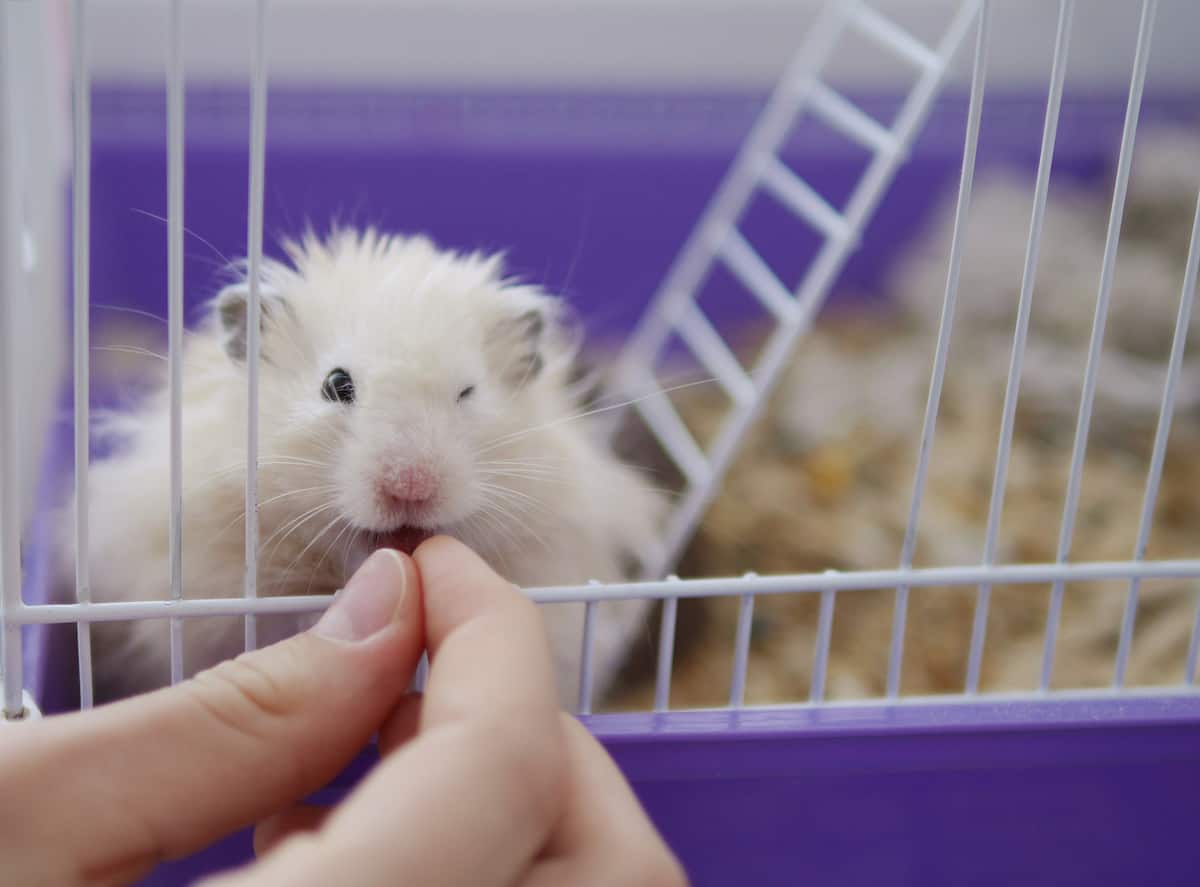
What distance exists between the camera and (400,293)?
1.14 meters

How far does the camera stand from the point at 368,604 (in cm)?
88

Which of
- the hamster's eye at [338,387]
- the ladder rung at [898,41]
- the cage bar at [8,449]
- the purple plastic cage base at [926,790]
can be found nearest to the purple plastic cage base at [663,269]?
the purple plastic cage base at [926,790]

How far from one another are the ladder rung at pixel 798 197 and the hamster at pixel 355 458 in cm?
66

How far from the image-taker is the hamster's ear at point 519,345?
1237mm

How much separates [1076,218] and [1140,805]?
180 cm

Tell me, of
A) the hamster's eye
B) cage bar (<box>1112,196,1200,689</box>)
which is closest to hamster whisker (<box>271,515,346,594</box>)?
the hamster's eye

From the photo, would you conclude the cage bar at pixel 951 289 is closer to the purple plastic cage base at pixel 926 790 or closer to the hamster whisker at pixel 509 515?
the purple plastic cage base at pixel 926 790

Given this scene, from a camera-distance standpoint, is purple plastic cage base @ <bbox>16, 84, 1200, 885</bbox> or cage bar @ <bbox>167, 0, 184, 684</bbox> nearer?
cage bar @ <bbox>167, 0, 184, 684</bbox>

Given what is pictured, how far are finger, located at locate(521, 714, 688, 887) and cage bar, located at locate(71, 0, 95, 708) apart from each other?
43cm

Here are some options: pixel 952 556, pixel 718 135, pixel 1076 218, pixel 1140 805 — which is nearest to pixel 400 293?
pixel 1140 805

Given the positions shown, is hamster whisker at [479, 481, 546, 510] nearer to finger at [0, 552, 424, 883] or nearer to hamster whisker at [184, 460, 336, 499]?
hamster whisker at [184, 460, 336, 499]

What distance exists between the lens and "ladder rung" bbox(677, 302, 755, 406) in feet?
6.10

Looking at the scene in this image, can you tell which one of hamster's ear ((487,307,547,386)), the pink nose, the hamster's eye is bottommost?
the pink nose

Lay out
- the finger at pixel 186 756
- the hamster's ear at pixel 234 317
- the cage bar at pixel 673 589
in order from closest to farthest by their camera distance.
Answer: the finger at pixel 186 756, the cage bar at pixel 673 589, the hamster's ear at pixel 234 317
